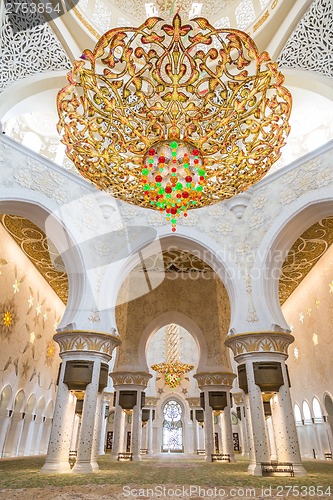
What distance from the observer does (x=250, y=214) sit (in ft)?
26.3

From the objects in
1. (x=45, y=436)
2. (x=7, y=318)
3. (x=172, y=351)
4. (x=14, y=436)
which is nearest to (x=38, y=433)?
(x=45, y=436)

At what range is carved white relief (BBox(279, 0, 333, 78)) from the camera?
252 inches

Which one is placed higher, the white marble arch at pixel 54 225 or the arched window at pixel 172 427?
the white marble arch at pixel 54 225

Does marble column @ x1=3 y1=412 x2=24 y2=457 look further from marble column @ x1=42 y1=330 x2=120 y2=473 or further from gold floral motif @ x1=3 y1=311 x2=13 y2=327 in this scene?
marble column @ x1=42 y1=330 x2=120 y2=473

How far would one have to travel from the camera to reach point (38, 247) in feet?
30.9

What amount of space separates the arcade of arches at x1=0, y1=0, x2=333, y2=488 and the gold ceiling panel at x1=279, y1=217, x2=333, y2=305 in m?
0.05

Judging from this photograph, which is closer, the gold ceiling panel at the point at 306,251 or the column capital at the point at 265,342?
the column capital at the point at 265,342

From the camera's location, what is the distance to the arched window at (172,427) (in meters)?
18.5

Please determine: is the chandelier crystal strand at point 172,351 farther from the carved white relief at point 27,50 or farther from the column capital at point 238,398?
the carved white relief at point 27,50

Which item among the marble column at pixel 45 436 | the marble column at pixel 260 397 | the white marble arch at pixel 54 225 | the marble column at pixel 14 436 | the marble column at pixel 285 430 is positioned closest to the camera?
the marble column at pixel 285 430

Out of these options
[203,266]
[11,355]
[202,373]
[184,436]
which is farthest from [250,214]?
[184,436]

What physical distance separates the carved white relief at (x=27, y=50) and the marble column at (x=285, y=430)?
7.70 m

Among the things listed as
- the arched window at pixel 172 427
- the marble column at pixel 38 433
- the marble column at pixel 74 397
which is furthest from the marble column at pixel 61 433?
the arched window at pixel 172 427

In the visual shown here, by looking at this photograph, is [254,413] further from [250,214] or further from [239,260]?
[250,214]
